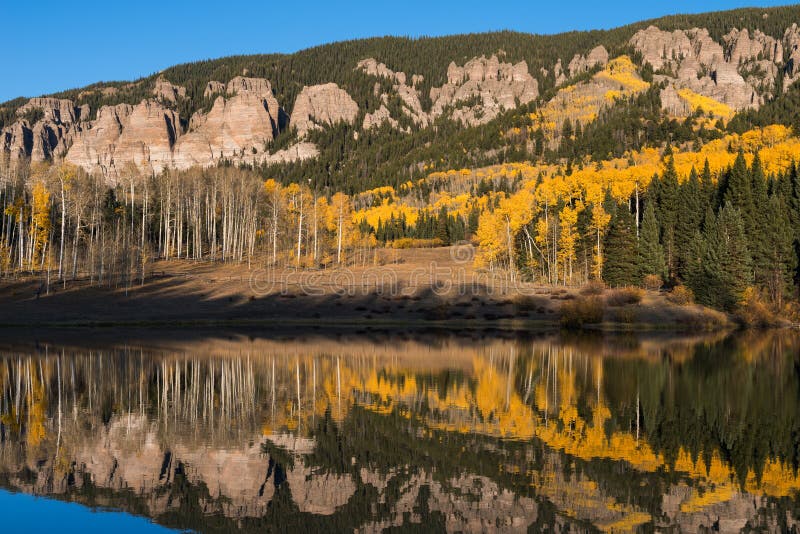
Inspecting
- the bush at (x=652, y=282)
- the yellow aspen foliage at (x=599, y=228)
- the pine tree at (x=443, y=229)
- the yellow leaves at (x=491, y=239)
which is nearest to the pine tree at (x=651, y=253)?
the bush at (x=652, y=282)

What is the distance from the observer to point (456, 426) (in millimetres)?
23500

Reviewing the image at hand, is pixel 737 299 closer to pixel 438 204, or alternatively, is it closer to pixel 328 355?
pixel 328 355

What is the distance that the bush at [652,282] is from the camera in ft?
259

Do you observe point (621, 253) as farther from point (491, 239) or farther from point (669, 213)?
point (491, 239)

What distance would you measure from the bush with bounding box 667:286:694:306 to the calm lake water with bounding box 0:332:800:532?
33.0 m

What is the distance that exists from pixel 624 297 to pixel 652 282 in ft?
27.5

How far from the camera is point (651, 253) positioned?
265 feet

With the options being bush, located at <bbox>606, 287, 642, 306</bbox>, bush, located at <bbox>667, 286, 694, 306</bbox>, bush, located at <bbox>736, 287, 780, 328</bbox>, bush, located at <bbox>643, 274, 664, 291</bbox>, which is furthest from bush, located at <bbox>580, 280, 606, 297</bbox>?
bush, located at <bbox>736, 287, 780, 328</bbox>

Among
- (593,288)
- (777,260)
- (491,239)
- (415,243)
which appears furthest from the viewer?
(415,243)

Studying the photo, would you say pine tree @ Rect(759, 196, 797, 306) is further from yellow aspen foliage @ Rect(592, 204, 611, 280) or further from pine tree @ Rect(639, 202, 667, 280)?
yellow aspen foliage @ Rect(592, 204, 611, 280)

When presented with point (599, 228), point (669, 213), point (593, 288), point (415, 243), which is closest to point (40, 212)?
point (593, 288)

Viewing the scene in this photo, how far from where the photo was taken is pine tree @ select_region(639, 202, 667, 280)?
80562mm

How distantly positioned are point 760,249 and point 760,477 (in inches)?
2567

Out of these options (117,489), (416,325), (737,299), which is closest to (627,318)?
(737,299)
